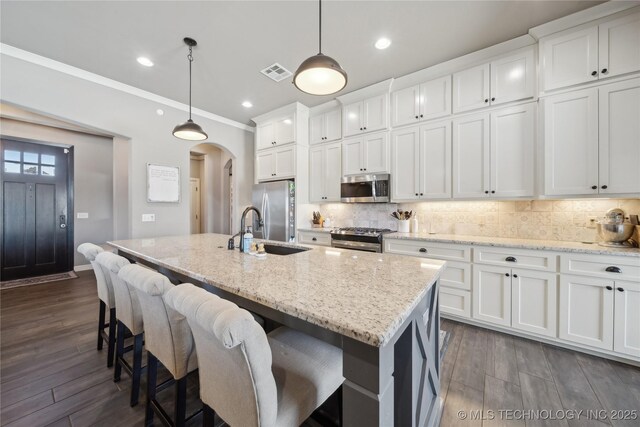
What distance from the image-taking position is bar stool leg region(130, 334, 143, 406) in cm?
144

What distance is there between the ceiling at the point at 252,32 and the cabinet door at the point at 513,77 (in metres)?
0.23

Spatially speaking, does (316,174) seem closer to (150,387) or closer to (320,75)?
(320,75)

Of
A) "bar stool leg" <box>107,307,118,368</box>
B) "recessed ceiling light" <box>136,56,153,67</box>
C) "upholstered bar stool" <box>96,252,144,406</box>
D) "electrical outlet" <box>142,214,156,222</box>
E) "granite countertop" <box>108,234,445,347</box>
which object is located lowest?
"bar stool leg" <box>107,307,118,368</box>

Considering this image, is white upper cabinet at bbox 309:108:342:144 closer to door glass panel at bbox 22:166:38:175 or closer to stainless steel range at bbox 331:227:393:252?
stainless steel range at bbox 331:227:393:252

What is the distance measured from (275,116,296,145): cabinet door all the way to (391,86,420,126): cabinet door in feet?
5.23

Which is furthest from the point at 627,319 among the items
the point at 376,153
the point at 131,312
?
the point at 131,312

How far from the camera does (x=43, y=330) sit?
8.01 ft

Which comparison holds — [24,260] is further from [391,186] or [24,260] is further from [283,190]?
[391,186]

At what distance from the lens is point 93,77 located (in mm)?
3031

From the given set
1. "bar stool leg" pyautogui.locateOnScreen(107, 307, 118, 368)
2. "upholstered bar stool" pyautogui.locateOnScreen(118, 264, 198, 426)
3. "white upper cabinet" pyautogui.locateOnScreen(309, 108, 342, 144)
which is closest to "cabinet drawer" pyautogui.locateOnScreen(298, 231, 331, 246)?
"white upper cabinet" pyautogui.locateOnScreen(309, 108, 342, 144)

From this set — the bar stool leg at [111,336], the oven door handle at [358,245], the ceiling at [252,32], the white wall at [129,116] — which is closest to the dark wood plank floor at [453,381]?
the bar stool leg at [111,336]

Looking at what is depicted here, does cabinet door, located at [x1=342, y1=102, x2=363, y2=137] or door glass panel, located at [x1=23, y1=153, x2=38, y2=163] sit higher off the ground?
cabinet door, located at [x1=342, y1=102, x2=363, y2=137]

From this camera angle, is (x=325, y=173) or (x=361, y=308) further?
(x=325, y=173)

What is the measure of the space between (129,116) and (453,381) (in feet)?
15.5
